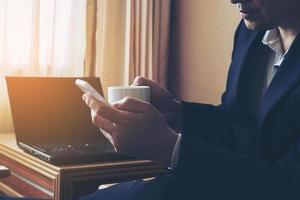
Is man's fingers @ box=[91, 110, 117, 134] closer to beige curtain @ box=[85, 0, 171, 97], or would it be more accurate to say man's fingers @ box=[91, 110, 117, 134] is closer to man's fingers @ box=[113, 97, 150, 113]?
man's fingers @ box=[113, 97, 150, 113]

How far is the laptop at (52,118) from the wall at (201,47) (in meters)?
0.56

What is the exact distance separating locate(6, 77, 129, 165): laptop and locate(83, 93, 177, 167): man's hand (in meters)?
0.50

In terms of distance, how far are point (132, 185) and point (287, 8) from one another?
0.51 m

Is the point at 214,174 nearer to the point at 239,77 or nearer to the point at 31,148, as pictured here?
the point at 239,77

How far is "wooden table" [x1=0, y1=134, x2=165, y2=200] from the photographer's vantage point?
125 cm

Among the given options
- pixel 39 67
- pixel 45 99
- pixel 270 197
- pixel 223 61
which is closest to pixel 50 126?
pixel 45 99

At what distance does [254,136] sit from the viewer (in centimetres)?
114

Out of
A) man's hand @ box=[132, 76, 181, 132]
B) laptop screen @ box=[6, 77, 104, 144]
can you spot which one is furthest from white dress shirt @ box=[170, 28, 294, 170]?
laptop screen @ box=[6, 77, 104, 144]

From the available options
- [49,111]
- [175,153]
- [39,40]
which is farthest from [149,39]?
[175,153]

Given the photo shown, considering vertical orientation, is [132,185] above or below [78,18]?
below

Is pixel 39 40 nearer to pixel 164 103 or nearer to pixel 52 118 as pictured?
pixel 52 118

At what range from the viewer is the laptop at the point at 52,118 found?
145 cm

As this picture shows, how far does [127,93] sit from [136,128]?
0.09m

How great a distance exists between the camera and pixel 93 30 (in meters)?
1.95
